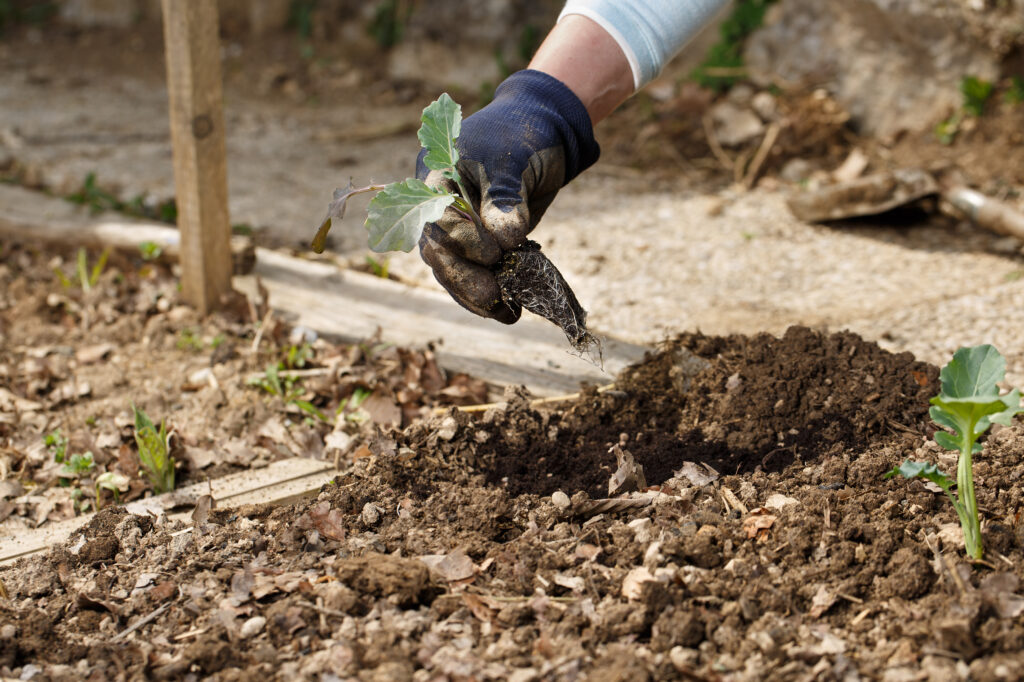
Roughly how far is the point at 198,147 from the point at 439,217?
1.55m

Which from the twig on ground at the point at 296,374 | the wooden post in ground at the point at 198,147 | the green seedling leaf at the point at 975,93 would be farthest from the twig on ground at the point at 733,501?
the green seedling leaf at the point at 975,93

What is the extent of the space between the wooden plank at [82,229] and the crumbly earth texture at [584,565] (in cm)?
152

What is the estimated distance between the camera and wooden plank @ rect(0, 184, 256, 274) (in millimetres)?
3458

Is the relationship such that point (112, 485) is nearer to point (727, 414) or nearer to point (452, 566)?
point (452, 566)

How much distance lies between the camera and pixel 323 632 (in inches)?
63.9

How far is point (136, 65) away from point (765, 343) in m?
6.87

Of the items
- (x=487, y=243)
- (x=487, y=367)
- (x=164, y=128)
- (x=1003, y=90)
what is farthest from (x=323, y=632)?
(x=164, y=128)

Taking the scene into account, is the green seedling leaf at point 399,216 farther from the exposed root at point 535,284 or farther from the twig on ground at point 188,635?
the twig on ground at point 188,635

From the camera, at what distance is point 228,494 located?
2244mm

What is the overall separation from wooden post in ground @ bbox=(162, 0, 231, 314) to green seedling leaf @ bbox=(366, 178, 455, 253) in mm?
1455

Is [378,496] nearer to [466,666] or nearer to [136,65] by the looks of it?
[466,666]

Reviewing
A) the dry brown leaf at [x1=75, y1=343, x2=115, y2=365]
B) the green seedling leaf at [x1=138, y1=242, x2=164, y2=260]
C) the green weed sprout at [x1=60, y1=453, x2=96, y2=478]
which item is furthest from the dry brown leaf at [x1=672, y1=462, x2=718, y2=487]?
the green seedling leaf at [x1=138, y1=242, x2=164, y2=260]

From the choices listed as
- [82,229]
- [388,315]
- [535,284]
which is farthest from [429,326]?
[82,229]

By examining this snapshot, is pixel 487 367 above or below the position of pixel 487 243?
below
